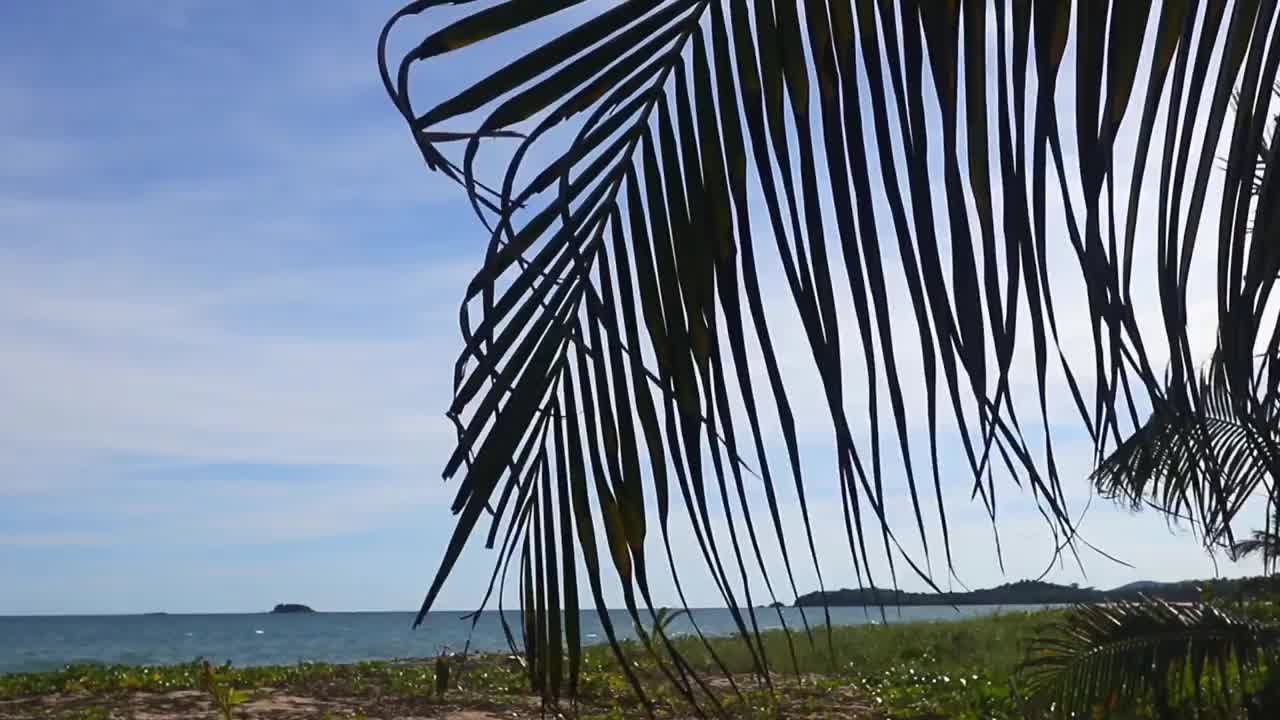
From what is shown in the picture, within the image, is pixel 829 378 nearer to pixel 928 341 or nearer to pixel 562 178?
pixel 928 341

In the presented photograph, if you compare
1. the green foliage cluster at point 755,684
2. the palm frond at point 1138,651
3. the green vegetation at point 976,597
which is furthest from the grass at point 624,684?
the green vegetation at point 976,597

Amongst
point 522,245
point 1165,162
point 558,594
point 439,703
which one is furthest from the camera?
point 439,703

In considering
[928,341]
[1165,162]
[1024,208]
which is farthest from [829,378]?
[1165,162]

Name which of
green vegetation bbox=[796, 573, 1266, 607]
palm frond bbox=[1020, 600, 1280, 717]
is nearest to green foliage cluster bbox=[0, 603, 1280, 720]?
palm frond bbox=[1020, 600, 1280, 717]

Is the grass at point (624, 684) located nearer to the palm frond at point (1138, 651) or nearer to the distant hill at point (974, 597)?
the palm frond at point (1138, 651)

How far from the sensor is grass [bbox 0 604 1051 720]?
9.28 m

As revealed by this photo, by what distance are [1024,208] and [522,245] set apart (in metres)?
0.41

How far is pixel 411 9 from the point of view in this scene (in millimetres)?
1061

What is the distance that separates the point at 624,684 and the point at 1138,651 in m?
6.24

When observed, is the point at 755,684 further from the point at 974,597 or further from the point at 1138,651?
the point at 974,597

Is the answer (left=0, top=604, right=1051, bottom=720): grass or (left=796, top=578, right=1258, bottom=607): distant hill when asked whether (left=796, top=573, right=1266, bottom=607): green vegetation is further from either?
(left=0, top=604, right=1051, bottom=720): grass

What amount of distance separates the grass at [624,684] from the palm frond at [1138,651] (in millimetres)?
2449

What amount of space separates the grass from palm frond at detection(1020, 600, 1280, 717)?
245cm

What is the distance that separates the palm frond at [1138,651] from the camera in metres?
4.90
